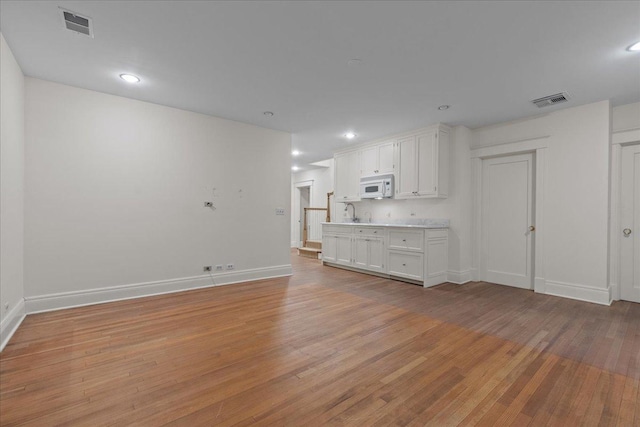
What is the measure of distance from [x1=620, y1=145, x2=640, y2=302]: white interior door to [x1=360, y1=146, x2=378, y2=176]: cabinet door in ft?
11.8

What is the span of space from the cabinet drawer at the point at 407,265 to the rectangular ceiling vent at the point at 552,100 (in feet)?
8.68

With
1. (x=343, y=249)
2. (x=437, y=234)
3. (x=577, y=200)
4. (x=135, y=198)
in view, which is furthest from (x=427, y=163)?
(x=135, y=198)

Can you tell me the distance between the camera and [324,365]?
7.00 feet

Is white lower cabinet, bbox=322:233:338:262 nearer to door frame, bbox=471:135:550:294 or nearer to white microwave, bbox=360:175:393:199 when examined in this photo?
white microwave, bbox=360:175:393:199

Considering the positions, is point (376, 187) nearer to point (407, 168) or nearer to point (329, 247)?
point (407, 168)

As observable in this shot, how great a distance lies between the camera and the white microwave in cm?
549

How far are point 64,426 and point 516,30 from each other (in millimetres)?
4061

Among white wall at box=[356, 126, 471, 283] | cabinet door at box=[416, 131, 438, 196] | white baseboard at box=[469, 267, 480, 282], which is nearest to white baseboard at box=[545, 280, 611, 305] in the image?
white baseboard at box=[469, 267, 480, 282]

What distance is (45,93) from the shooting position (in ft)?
10.9

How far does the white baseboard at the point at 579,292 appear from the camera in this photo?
368cm

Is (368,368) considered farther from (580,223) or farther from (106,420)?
(580,223)

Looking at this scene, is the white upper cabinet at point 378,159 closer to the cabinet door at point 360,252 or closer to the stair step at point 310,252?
the cabinet door at point 360,252

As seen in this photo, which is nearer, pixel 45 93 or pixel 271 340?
pixel 271 340

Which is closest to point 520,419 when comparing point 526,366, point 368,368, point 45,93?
point 526,366
